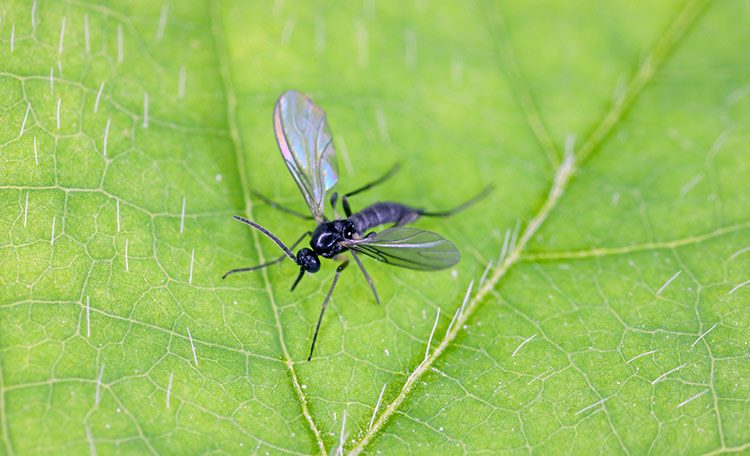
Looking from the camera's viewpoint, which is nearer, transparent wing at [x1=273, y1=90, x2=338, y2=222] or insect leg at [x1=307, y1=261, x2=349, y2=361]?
insect leg at [x1=307, y1=261, x2=349, y2=361]

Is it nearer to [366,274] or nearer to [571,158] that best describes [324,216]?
[366,274]

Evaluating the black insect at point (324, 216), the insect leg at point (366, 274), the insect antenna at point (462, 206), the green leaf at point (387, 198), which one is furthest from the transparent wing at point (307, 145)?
the insect antenna at point (462, 206)

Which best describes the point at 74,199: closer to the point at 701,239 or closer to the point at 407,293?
the point at 407,293

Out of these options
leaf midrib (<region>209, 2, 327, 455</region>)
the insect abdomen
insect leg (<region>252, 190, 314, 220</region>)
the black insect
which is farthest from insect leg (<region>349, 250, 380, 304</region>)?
leaf midrib (<region>209, 2, 327, 455</region>)

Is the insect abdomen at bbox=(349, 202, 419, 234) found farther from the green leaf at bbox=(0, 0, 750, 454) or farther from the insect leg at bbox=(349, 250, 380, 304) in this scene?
the insect leg at bbox=(349, 250, 380, 304)

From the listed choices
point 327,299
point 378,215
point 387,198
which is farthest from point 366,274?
point 387,198

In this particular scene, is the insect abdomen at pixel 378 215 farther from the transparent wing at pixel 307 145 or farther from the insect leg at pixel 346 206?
the transparent wing at pixel 307 145
